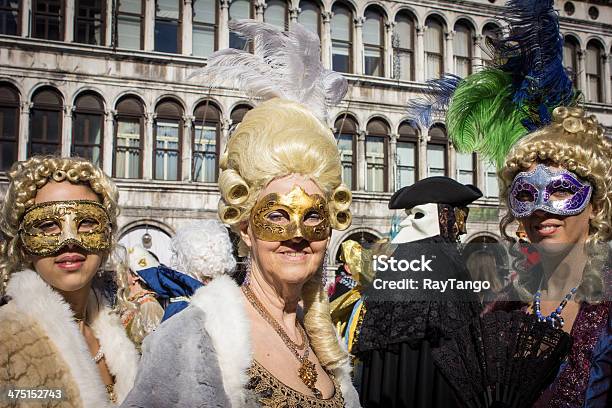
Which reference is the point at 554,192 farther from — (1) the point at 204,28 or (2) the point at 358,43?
(2) the point at 358,43

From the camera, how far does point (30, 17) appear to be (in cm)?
1557

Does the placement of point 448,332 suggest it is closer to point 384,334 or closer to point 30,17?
point 384,334

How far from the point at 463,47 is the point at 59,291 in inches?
730

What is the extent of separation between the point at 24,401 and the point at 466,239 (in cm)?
1668

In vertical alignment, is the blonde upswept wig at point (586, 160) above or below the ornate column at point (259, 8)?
below

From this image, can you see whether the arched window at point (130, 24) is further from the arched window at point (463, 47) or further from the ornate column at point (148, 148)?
the arched window at point (463, 47)

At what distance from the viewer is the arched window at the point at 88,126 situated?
15797 mm

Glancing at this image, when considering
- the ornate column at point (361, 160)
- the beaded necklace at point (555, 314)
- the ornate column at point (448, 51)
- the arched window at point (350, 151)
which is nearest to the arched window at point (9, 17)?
the arched window at point (350, 151)

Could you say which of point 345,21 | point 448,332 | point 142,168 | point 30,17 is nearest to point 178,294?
point 448,332

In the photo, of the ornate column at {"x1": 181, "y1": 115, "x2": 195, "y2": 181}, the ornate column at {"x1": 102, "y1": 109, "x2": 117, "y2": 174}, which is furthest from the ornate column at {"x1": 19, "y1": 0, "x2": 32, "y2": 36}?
the ornate column at {"x1": 181, "y1": 115, "x2": 195, "y2": 181}

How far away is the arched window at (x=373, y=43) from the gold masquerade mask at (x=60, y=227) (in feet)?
54.2

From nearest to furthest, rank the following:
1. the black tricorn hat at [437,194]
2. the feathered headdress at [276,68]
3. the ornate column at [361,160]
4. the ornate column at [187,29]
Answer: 1. the feathered headdress at [276,68]
2. the black tricorn hat at [437,194]
3. the ornate column at [187,29]
4. the ornate column at [361,160]

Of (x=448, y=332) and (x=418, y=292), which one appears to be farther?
(x=418, y=292)

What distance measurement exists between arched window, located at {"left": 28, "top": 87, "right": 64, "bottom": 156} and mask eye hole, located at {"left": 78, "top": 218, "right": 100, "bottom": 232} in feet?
45.6
